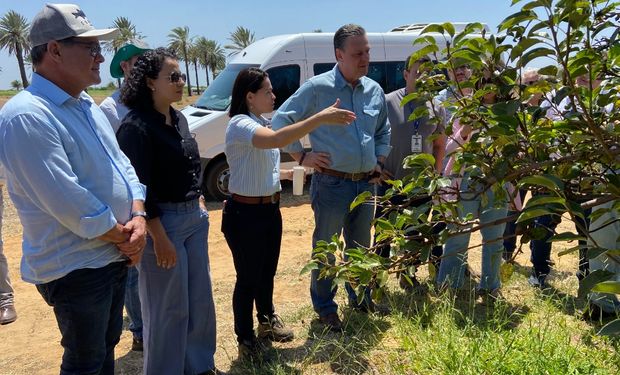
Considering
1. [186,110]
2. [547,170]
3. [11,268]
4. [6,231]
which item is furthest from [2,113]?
[186,110]

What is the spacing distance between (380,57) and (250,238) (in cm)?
627

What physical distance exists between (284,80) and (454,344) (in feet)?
19.7

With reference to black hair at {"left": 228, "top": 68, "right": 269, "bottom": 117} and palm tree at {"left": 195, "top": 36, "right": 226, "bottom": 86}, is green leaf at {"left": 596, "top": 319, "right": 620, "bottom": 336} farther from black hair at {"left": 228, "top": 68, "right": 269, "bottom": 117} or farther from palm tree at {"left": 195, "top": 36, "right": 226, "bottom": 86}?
palm tree at {"left": 195, "top": 36, "right": 226, "bottom": 86}

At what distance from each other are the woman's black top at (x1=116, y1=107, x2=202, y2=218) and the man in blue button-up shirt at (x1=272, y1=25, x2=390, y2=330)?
881 mm

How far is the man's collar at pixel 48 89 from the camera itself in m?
2.00

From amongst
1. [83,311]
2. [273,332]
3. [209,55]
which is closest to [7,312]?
[273,332]

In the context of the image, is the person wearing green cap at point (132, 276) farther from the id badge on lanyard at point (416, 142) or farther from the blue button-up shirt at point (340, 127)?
the id badge on lanyard at point (416, 142)

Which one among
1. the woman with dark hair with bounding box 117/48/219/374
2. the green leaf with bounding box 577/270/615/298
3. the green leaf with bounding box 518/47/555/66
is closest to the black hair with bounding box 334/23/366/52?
the woman with dark hair with bounding box 117/48/219/374

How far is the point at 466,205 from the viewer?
3838 mm

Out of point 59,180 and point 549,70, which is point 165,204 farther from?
point 549,70

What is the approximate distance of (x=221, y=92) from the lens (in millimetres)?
8258

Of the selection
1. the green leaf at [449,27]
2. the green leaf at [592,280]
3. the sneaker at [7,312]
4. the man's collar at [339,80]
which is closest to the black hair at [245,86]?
the man's collar at [339,80]

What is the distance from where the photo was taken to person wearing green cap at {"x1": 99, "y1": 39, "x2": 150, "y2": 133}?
3.17 meters

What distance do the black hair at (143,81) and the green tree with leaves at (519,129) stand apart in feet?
4.47
